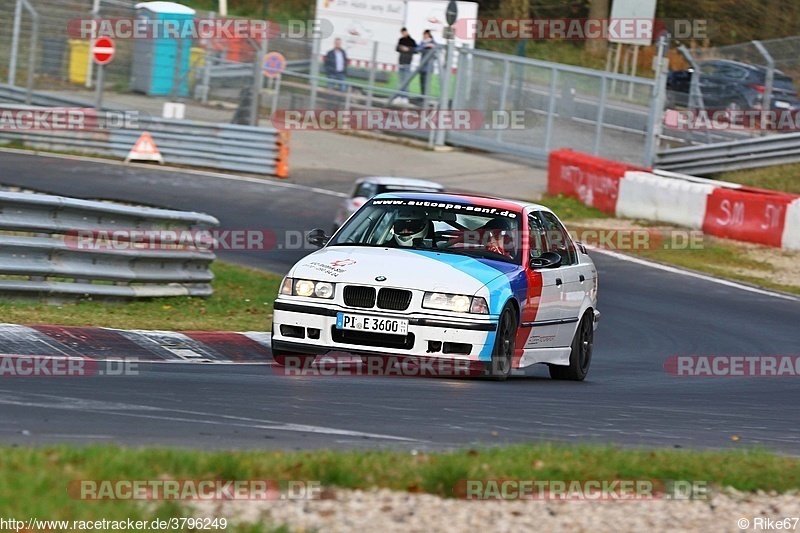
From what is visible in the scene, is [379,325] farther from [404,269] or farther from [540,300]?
[540,300]

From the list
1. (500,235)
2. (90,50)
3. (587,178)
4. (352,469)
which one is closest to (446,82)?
(587,178)

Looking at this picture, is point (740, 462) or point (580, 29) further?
point (580, 29)

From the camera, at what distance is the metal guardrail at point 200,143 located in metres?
27.9

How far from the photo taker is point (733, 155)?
28.2m

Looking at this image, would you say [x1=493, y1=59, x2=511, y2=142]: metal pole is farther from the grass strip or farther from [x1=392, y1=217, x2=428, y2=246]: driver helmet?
the grass strip

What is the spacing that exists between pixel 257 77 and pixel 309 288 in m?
20.1

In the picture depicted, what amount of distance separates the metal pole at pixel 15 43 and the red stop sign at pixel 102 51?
6.92 ft

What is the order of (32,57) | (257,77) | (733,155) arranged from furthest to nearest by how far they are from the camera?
1. (32,57)
2. (257,77)
3. (733,155)

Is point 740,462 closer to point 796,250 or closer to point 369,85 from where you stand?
point 796,250

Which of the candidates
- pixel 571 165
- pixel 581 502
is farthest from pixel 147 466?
pixel 571 165

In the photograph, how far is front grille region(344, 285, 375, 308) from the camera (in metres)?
9.38

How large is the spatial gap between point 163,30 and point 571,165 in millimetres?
11140

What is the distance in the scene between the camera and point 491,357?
9.46 metres

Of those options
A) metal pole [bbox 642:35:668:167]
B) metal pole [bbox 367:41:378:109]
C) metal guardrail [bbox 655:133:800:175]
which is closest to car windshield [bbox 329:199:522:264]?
metal guardrail [bbox 655:133:800:175]
